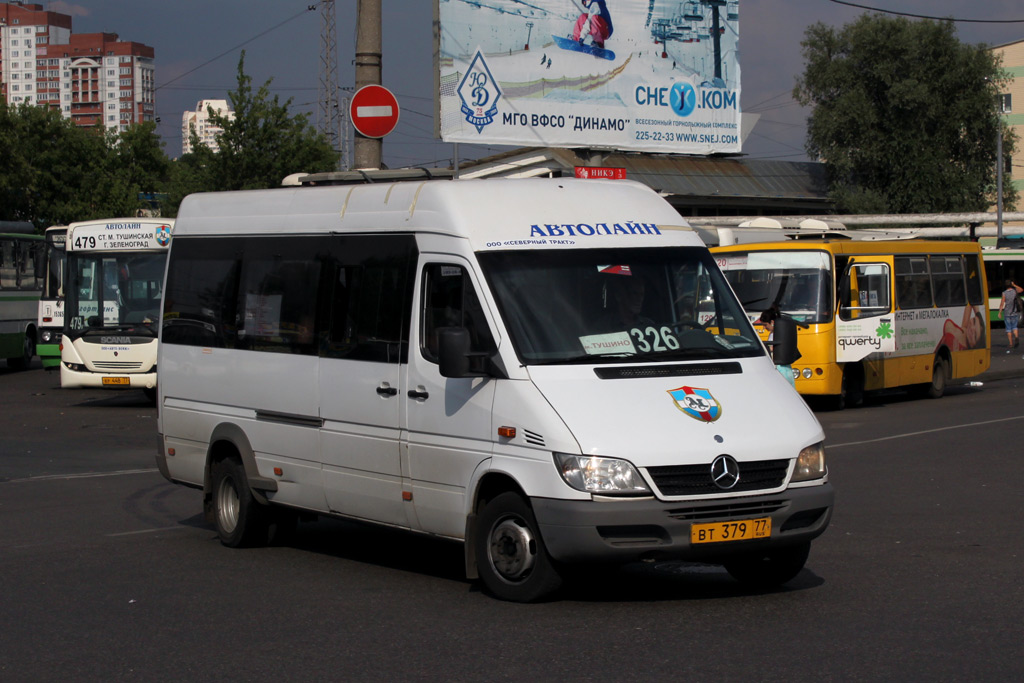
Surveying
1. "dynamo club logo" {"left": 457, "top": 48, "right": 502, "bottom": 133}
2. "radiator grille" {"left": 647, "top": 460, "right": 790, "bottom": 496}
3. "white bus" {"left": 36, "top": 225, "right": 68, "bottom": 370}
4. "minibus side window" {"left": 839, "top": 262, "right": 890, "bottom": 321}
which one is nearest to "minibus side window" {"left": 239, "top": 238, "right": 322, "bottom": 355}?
"radiator grille" {"left": 647, "top": 460, "right": 790, "bottom": 496}

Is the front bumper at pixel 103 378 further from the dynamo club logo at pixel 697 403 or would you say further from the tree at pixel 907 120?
the tree at pixel 907 120

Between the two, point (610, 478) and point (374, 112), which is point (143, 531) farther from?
point (374, 112)

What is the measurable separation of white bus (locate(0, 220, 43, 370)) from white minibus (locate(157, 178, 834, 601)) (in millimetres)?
23234

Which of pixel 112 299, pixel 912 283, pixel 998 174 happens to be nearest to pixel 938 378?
pixel 912 283

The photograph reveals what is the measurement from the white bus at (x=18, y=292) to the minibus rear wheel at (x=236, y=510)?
890 inches

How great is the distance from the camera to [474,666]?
20.2ft

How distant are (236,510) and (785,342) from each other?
4220 mm

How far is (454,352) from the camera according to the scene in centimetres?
750

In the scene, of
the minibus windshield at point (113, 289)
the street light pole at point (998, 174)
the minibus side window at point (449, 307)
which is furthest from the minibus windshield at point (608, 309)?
the street light pole at point (998, 174)

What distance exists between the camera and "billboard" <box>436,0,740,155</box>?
24.1 m

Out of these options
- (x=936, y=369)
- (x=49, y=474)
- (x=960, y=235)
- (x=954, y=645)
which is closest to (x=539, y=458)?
(x=954, y=645)

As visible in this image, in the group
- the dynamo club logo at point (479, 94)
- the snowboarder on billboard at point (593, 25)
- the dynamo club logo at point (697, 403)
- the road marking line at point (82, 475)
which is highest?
the snowboarder on billboard at point (593, 25)

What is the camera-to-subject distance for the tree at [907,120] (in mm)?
60688

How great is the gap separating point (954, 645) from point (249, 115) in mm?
39832
